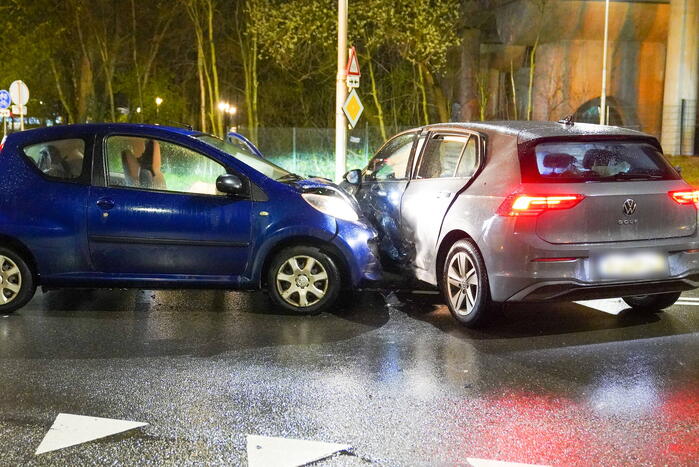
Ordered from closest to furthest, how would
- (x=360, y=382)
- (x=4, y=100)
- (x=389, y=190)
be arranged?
(x=360, y=382) → (x=389, y=190) → (x=4, y=100)

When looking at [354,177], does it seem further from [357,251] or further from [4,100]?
[4,100]

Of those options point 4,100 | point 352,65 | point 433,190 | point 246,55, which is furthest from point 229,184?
point 246,55

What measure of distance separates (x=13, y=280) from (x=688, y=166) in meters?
25.6

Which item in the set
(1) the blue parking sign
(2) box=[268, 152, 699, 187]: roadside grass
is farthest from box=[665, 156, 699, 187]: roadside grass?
(1) the blue parking sign

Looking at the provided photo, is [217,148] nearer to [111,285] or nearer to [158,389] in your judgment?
[111,285]

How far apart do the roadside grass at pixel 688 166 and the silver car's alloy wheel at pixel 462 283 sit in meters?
20.1

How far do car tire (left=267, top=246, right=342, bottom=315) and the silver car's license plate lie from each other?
2.25 meters

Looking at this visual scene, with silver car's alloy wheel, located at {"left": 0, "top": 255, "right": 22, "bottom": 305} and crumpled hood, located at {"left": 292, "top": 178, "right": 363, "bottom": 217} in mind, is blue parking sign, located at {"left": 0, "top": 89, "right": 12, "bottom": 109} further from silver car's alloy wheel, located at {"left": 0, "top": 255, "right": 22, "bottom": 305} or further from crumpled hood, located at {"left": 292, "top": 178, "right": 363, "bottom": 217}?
crumpled hood, located at {"left": 292, "top": 178, "right": 363, "bottom": 217}

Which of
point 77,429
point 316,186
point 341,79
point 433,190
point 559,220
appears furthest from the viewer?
point 341,79

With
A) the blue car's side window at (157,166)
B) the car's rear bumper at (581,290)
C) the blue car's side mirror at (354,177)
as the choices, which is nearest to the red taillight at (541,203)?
the car's rear bumper at (581,290)

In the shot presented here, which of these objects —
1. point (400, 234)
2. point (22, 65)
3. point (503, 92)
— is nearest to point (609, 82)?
point (503, 92)

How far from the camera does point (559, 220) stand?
610 cm

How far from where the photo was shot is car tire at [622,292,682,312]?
7.09 m

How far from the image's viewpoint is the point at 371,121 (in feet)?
116
